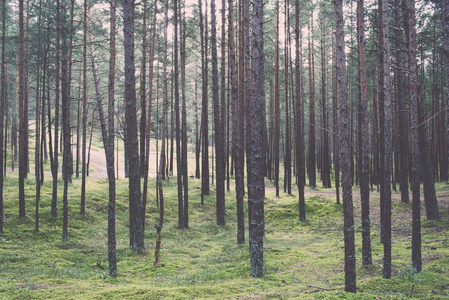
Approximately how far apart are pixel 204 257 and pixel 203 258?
0.50 ft

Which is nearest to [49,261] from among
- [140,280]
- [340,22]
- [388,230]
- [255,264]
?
[140,280]

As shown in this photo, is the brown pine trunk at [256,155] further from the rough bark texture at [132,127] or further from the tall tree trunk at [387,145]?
the rough bark texture at [132,127]

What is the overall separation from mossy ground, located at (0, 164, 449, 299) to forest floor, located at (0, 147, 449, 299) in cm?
3

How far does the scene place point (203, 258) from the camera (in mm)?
12062

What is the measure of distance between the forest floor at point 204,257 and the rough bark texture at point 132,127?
96 centimetres

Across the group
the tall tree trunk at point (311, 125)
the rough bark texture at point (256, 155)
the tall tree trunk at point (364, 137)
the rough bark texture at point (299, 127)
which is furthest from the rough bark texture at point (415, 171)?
the tall tree trunk at point (311, 125)

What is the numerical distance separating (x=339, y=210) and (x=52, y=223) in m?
16.0

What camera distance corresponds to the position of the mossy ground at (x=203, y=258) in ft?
22.6

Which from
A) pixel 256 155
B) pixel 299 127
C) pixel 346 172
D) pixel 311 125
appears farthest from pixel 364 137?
pixel 311 125

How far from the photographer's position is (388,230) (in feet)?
25.4

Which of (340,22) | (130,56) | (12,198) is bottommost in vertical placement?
(12,198)

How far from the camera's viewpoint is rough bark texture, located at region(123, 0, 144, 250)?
1070 centimetres

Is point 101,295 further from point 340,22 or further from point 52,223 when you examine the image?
point 52,223

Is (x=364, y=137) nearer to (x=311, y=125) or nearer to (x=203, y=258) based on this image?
(x=203, y=258)
